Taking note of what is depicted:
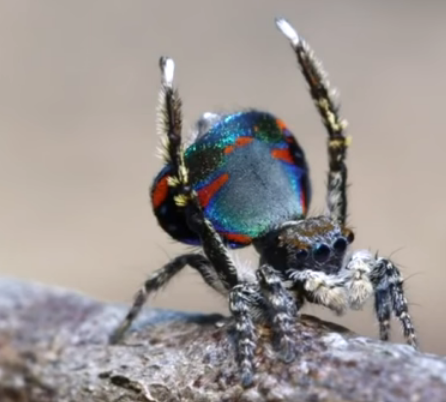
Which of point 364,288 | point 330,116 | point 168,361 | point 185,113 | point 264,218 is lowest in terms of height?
point 168,361

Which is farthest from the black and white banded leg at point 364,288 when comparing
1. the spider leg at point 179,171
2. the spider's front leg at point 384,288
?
the spider leg at point 179,171

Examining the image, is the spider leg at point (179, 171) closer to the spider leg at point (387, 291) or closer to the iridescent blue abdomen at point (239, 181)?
the iridescent blue abdomen at point (239, 181)

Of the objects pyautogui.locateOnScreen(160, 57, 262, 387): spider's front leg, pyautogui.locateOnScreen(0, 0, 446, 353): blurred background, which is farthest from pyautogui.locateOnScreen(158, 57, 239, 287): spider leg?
pyautogui.locateOnScreen(0, 0, 446, 353): blurred background

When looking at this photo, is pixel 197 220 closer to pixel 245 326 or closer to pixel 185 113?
pixel 245 326

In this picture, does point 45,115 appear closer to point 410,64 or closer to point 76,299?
point 410,64

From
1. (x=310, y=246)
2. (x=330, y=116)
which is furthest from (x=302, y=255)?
(x=330, y=116)

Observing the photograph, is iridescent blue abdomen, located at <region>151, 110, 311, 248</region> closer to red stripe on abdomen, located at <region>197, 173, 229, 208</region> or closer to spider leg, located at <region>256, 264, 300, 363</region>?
red stripe on abdomen, located at <region>197, 173, 229, 208</region>

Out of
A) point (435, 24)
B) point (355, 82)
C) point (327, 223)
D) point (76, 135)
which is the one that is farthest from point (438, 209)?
point (327, 223)
